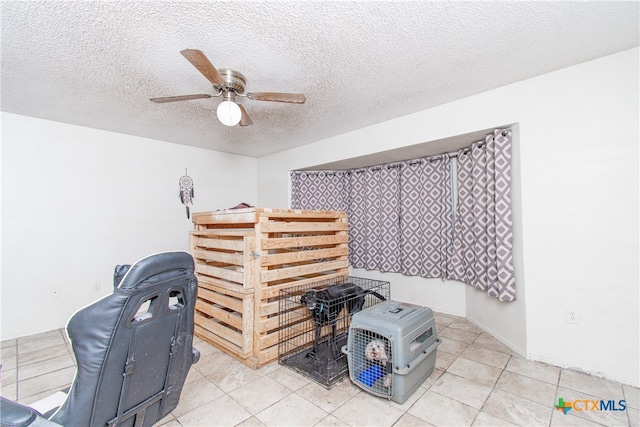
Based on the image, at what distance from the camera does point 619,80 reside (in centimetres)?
198

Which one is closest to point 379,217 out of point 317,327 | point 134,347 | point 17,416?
point 317,327

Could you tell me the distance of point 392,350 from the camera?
1714 mm

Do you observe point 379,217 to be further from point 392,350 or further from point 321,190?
point 392,350

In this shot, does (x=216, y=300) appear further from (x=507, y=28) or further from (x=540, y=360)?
→ (x=507, y=28)

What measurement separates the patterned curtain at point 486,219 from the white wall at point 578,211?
0.12 meters

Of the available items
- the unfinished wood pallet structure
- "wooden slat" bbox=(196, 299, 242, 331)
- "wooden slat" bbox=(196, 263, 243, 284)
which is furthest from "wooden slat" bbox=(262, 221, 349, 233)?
"wooden slat" bbox=(196, 299, 242, 331)

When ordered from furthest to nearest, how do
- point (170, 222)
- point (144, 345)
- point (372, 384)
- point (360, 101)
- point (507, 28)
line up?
point (170, 222), point (360, 101), point (372, 384), point (507, 28), point (144, 345)

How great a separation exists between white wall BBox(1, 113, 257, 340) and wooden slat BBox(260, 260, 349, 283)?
2264 mm

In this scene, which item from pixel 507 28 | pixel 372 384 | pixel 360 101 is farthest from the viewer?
pixel 360 101

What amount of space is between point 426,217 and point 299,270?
1.85m

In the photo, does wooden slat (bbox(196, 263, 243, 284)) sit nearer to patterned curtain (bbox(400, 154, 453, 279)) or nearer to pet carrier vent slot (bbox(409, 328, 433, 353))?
pet carrier vent slot (bbox(409, 328, 433, 353))

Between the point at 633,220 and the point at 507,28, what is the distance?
1559 mm

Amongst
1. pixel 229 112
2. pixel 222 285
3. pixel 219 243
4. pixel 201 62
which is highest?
pixel 201 62

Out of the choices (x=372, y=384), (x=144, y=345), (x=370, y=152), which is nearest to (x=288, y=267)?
(x=372, y=384)
